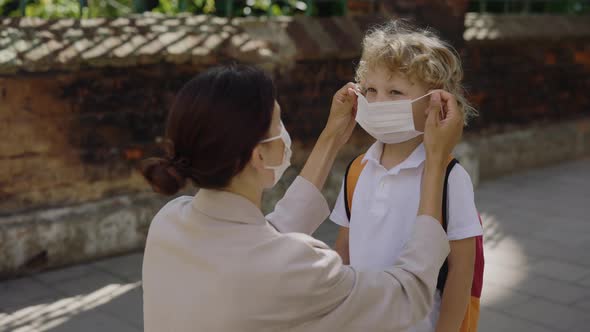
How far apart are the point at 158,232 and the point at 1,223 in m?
3.12

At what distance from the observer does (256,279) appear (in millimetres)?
1538

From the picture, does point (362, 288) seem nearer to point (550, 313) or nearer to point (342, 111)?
point (342, 111)

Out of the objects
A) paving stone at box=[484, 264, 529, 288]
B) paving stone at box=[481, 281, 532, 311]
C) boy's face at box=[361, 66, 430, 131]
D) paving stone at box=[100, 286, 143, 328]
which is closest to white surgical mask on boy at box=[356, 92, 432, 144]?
boy's face at box=[361, 66, 430, 131]

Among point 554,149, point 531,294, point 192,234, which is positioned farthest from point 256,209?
point 554,149

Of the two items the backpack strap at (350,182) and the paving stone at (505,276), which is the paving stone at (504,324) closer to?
the paving stone at (505,276)

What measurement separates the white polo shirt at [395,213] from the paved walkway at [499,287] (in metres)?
2.01

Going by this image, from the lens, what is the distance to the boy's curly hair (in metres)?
2.17

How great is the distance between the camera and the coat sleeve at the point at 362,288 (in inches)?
61.8

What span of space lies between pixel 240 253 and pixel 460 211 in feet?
2.45

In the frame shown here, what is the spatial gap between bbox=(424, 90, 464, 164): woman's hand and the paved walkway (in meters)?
2.29

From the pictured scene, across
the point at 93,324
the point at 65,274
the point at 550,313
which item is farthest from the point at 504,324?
the point at 65,274

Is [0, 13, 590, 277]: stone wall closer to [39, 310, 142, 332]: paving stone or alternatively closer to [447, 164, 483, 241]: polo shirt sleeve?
[39, 310, 142, 332]: paving stone

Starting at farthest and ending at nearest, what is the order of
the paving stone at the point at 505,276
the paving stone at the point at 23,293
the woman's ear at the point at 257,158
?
the paving stone at the point at 505,276
the paving stone at the point at 23,293
the woman's ear at the point at 257,158

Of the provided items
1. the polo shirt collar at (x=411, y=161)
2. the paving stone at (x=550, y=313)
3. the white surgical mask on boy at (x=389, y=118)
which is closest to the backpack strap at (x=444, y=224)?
the polo shirt collar at (x=411, y=161)
